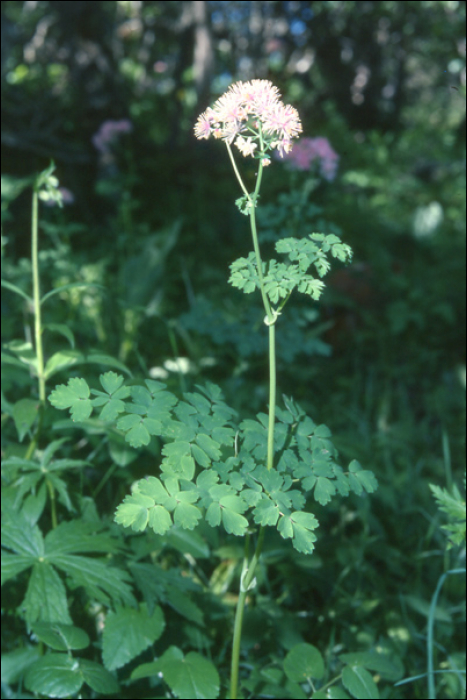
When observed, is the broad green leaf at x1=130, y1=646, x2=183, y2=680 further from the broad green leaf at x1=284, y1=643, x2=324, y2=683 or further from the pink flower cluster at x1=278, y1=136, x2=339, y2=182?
the pink flower cluster at x1=278, y1=136, x2=339, y2=182

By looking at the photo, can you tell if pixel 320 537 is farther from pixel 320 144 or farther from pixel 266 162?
pixel 320 144

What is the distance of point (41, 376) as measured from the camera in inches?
55.4

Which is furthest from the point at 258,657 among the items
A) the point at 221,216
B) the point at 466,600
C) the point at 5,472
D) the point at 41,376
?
the point at 221,216

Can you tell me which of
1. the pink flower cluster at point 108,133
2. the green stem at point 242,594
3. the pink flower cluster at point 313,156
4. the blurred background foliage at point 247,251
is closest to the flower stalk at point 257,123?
the blurred background foliage at point 247,251

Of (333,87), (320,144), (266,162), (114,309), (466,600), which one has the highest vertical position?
(333,87)

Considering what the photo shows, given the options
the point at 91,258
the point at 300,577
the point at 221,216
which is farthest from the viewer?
the point at 221,216

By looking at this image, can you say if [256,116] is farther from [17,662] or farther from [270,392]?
[17,662]

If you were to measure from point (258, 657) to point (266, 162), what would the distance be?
3.99 feet

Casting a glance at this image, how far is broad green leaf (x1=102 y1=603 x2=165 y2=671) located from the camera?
1181mm

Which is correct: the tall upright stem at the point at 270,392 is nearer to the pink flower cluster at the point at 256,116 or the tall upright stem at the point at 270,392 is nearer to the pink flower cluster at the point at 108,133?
the pink flower cluster at the point at 256,116

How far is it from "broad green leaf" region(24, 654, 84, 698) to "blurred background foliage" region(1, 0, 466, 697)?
66 cm

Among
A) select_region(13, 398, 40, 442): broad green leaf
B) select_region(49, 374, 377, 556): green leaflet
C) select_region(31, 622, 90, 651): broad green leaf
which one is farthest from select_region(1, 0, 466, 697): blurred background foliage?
select_region(31, 622, 90, 651): broad green leaf

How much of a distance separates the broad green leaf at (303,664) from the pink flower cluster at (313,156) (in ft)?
5.35

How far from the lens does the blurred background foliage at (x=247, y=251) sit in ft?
6.46
